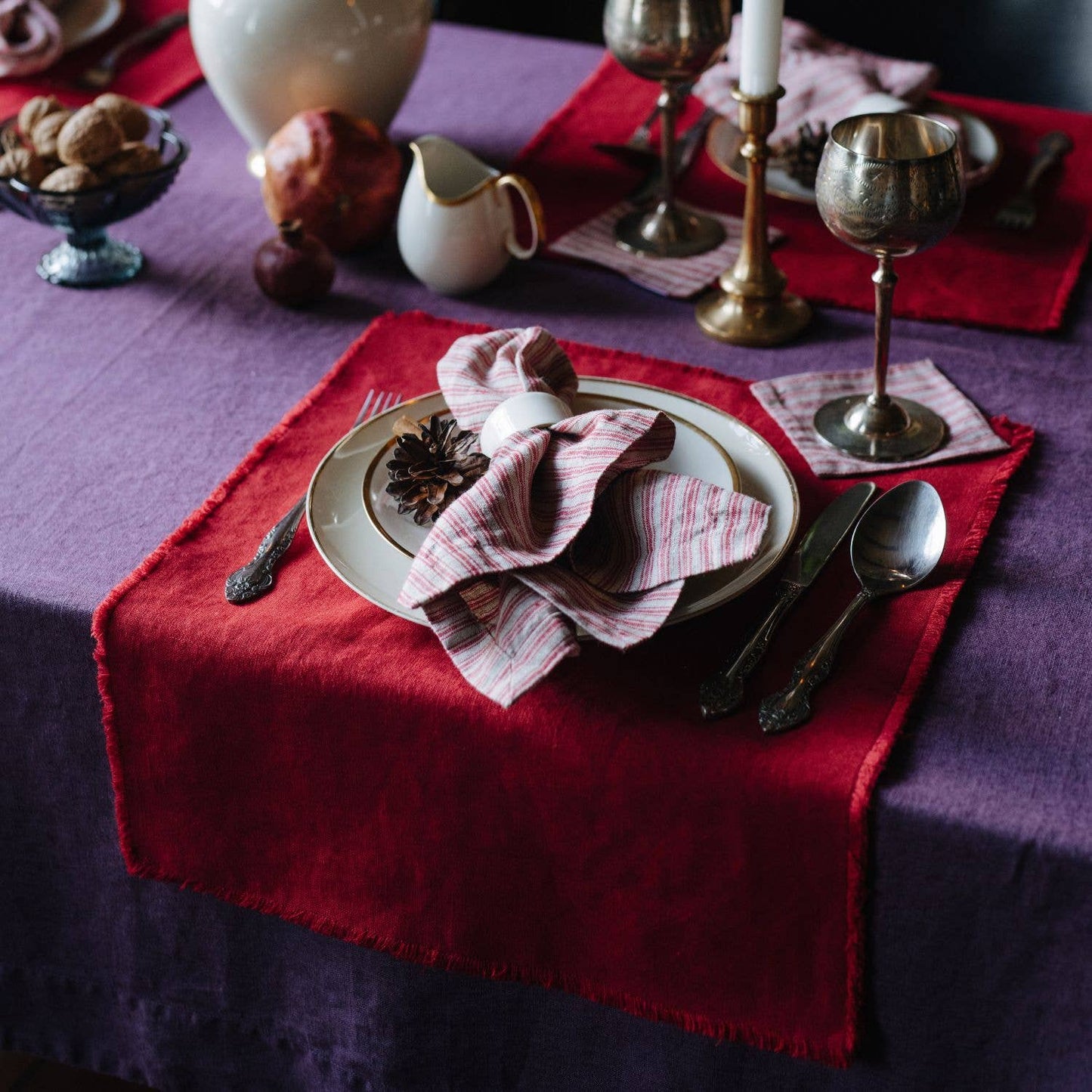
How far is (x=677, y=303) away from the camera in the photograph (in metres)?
0.87

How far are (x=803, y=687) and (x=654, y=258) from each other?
453 millimetres

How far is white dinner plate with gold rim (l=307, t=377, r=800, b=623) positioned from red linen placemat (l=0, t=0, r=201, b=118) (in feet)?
2.12

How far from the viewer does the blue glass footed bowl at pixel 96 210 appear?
0.85m

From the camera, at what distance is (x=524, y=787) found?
56cm

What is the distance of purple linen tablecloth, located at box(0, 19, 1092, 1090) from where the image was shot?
52 centimetres

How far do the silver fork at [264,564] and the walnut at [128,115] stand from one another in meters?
0.39

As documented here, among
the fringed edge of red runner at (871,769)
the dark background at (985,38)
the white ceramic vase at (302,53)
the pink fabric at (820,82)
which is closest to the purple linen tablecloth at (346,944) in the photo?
the fringed edge of red runner at (871,769)

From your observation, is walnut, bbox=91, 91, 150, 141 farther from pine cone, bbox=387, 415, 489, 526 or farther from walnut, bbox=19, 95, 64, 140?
pine cone, bbox=387, 415, 489, 526

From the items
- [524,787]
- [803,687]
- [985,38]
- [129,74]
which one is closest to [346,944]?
[524,787]

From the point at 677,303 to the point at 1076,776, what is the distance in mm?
458

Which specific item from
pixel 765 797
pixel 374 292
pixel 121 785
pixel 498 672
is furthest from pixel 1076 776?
pixel 374 292

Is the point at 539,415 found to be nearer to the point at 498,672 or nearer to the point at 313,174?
the point at 498,672

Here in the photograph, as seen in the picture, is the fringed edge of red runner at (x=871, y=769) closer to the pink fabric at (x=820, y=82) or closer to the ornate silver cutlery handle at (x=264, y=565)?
the ornate silver cutlery handle at (x=264, y=565)

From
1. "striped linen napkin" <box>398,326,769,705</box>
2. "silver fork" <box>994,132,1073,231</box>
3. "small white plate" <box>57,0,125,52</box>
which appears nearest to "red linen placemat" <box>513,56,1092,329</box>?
"silver fork" <box>994,132,1073,231</box>
